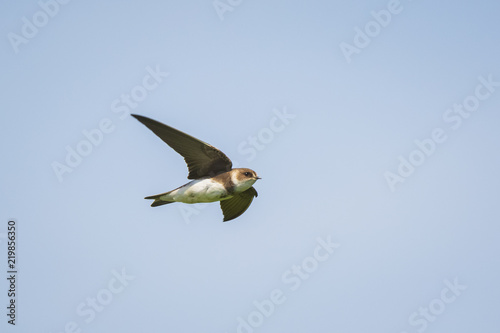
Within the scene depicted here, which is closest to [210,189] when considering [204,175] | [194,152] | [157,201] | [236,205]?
[204,175]

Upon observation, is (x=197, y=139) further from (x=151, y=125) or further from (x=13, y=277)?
(x=13, y=277)

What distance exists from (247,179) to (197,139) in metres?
1.11

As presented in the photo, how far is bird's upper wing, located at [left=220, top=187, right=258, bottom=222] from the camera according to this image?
1195cm

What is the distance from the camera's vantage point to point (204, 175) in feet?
35.9

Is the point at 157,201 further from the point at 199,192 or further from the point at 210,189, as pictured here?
the point at 210,189

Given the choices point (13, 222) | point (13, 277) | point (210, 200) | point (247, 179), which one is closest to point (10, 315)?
point (13, 277)

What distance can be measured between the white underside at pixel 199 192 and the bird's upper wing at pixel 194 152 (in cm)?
26

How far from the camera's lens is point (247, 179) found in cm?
1056

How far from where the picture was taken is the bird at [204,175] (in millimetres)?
10531

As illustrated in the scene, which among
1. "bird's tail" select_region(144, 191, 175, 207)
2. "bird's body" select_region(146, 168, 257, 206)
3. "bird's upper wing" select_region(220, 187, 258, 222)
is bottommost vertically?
"bird's upper wing" select_region(220, 187, 258, 222)

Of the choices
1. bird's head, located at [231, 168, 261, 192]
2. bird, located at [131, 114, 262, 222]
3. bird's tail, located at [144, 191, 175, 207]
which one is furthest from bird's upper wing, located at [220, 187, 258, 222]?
bird's tail, located at [144, 191, 175, 207]

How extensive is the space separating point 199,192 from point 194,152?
2.30ft

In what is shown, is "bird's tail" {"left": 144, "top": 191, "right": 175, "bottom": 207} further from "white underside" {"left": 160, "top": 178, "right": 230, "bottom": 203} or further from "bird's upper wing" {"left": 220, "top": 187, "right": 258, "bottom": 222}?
"bird's upper wing" {"left": 220, "top": 187, "right": 258, "bottom": 222}

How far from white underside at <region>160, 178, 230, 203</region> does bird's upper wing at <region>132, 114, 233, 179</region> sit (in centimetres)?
26
